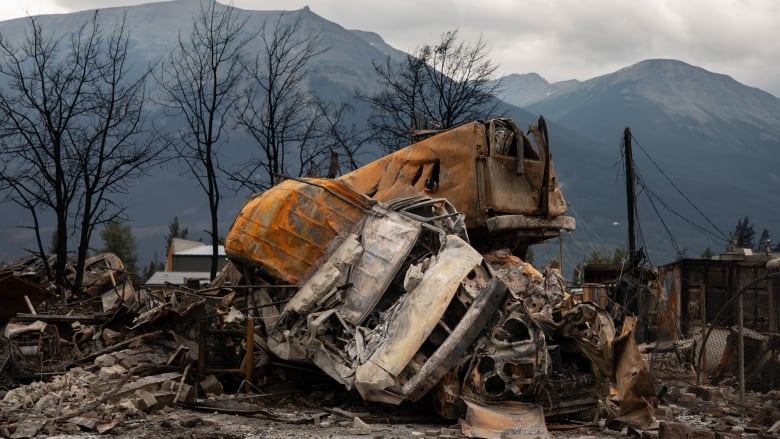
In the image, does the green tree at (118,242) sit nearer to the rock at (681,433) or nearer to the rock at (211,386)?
the rock at (211,386)

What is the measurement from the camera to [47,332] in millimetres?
13203

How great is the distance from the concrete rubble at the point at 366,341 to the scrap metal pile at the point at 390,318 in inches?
1.0

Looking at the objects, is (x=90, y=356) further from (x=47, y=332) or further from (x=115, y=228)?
(x=115, y=228)

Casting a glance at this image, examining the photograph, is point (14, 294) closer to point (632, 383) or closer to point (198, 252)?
point (632, 383)

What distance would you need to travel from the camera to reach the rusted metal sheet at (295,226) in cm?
1179

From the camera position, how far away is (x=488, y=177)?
49.4ft

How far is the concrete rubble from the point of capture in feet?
31.0

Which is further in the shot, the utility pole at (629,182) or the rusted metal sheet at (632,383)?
the utility pole at (629,182)

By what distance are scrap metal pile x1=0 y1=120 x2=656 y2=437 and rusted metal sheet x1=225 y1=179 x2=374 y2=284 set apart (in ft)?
0.07

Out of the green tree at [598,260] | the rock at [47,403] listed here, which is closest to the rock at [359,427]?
the rock at [47,403]

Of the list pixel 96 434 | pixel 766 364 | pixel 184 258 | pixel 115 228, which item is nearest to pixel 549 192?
pixel 766 364

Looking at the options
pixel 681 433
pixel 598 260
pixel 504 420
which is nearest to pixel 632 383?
pixel 681 433

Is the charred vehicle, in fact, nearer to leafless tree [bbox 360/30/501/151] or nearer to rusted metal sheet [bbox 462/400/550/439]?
rusted metal sheet [bbox 462/400/550/439]

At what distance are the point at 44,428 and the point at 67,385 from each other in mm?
2199
